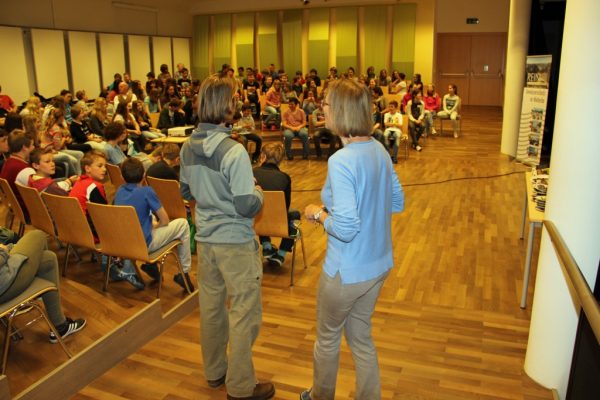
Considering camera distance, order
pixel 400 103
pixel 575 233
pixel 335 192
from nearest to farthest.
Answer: pixel 335 192
pixel 575 233
pixel 400 103

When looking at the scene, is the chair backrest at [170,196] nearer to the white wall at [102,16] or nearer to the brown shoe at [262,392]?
Result: the brown shoe at [262,392]

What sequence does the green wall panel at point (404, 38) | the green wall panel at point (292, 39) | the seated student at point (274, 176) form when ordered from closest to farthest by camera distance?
the seated student at point (274, 176) < the green wall panel at point (404, 38) < the green wall panel at point (292, 39)

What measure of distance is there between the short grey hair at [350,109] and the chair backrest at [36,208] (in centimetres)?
296

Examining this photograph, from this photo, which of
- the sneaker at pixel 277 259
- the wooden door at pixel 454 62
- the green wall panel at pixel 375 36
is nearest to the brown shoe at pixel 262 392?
the sneaker at pixel 277 259

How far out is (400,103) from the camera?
39.1 feet

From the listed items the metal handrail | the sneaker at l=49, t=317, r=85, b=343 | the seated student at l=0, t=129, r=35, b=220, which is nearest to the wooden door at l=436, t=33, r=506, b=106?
the seated student at l=0, t=129, r=35, b=220

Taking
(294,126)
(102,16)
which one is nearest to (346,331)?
(294,126)

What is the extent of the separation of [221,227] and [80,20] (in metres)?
15.0

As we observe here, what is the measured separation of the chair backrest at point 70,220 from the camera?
3.80 metres

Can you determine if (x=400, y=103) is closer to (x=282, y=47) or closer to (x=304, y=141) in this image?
(x=304, y=141)

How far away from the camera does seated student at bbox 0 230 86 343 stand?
2732 millimetres

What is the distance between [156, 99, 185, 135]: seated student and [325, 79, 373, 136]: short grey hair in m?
7.91

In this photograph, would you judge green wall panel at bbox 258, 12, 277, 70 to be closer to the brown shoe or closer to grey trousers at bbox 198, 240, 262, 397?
grey trousers at bbox 198, 240, 262, 397

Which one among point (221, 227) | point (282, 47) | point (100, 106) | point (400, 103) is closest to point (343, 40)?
point (282, 47)
